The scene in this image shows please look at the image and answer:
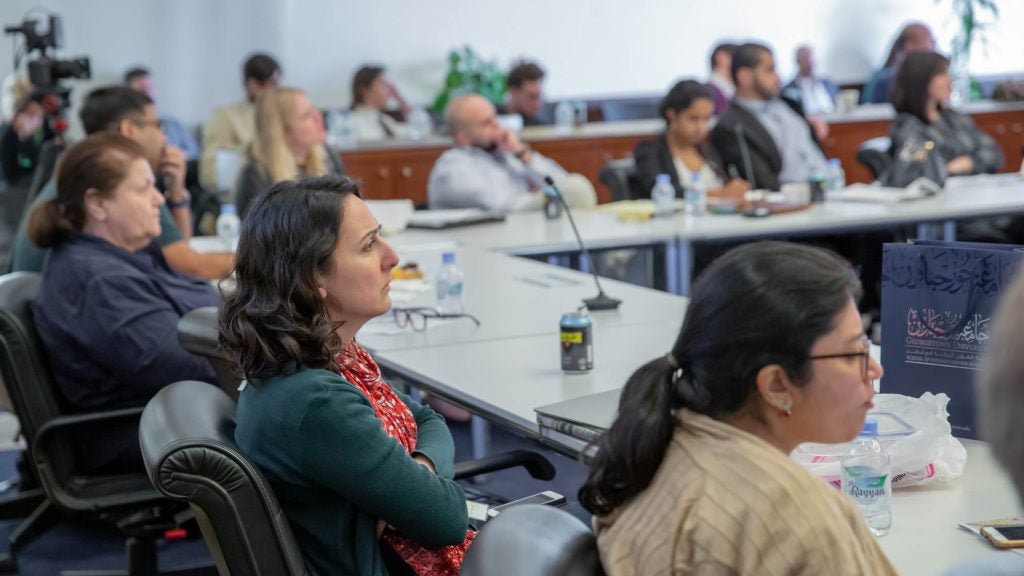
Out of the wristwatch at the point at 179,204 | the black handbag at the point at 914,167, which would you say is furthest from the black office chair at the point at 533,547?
the black handbag at the point at 914,167

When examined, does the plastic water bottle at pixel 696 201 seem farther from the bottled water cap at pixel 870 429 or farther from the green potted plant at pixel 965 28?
the green potted plant at pixel 965 28

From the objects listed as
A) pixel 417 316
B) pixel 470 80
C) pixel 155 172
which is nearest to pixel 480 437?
pixel 417 316

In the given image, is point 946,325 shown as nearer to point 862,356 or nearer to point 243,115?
point 862,356

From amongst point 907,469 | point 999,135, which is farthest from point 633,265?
point 999,135

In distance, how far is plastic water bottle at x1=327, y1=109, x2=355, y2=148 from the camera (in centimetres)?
766

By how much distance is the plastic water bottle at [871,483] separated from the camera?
173 centimetres

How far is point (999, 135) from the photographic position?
8539mm

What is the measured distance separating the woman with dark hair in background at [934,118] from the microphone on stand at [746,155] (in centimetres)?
62

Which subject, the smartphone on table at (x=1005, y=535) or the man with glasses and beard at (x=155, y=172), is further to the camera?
the man with glasses and beard at (x=155, y=172)

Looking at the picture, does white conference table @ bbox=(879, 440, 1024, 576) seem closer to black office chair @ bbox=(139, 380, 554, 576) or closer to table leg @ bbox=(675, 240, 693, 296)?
black office chair @ bbox=(139, 380, 554, 576)

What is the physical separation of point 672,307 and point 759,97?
3307mm

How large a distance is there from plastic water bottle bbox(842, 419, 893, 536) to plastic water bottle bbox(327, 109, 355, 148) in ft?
19.7

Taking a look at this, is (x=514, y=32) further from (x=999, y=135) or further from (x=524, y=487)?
(x=524, y=487)

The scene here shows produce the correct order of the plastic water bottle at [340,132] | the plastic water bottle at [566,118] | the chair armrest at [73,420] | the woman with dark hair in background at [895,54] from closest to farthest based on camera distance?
the chair armrest at [73,420], the plastic water bottle at [340,132], the plastic water bottle at [566,118], the woman with dark hair in background at [895,54]
